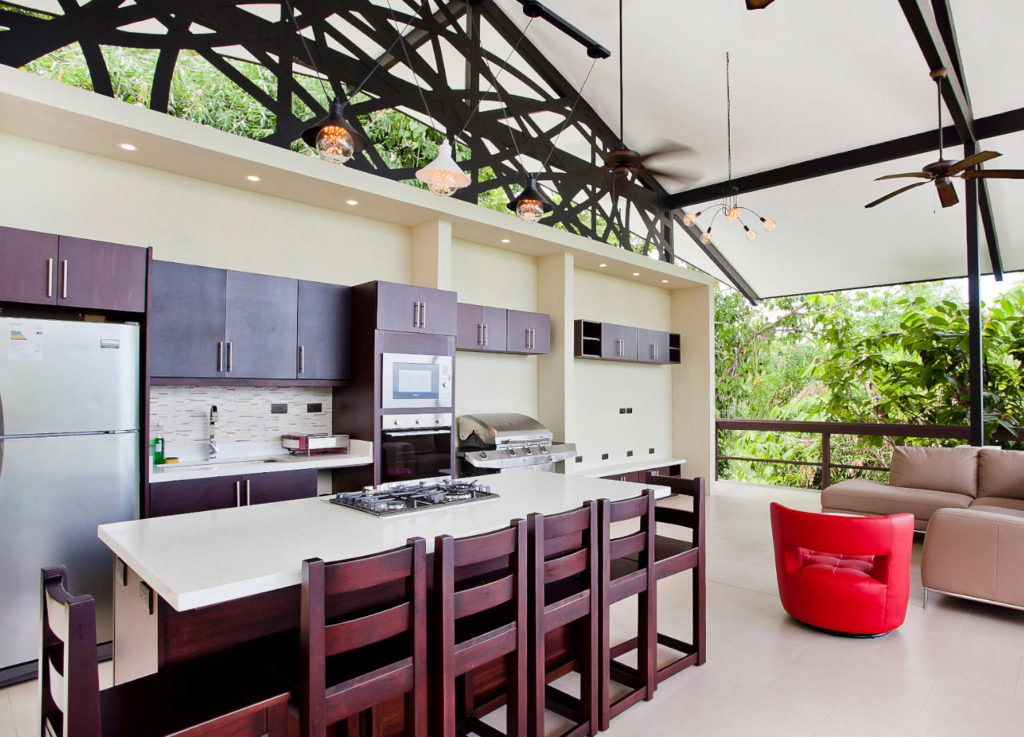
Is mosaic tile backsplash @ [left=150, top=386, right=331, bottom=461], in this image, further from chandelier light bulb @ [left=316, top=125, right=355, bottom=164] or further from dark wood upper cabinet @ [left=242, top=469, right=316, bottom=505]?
chandelier light bulb @ [left=316, top=125, right=355, bottom=164]

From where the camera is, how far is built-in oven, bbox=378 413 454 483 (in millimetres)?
4387

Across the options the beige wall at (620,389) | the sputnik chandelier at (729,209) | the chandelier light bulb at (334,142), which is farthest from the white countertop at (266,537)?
the beige wall at (620,389)

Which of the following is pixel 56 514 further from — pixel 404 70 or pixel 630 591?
pixel 404 70

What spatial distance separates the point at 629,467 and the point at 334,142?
5476mm

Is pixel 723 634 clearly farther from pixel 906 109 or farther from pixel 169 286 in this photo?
pixel 906 109

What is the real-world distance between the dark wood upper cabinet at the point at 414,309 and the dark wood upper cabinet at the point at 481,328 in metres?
0.38

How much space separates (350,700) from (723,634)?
2.43 m

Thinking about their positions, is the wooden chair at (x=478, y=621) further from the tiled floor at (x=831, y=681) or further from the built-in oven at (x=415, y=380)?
the built-in oven at (x=415, y=380)

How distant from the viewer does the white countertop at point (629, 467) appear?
6609mm

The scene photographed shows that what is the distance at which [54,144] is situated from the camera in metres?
3.51

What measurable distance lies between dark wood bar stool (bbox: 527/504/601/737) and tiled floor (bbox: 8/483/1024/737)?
0.15m

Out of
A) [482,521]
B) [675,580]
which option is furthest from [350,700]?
[675,580]

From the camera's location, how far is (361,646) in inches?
63.2

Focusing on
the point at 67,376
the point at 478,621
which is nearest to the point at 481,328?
the point at 67,376
